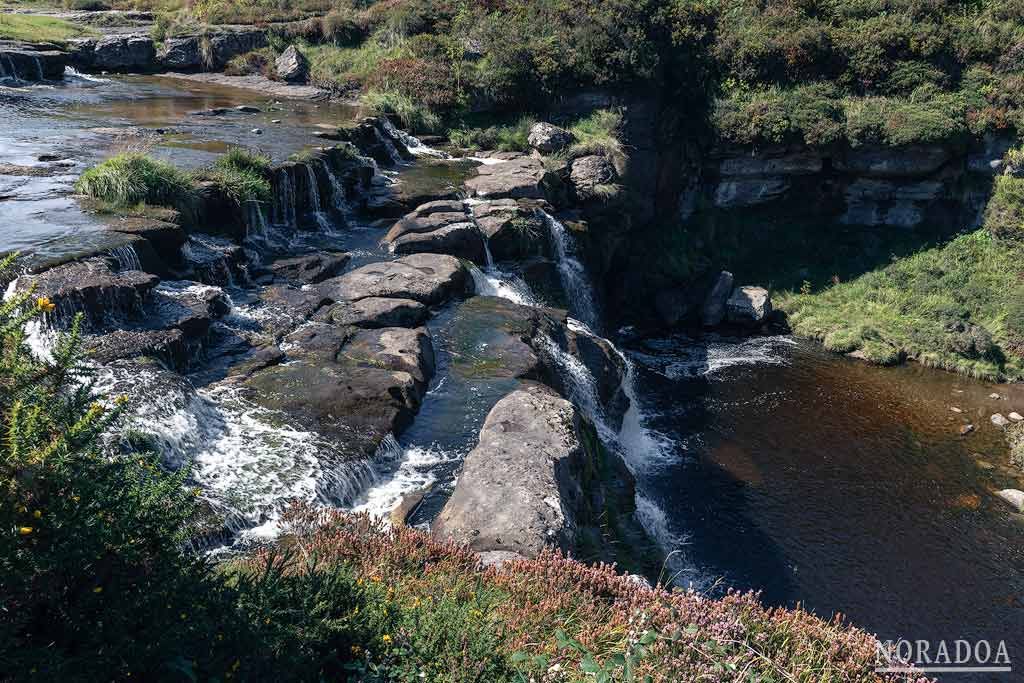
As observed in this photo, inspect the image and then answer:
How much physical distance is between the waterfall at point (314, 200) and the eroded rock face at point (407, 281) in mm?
3638

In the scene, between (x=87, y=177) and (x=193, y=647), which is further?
(x=87, y=177)

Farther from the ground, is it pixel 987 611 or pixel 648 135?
pixel 648 135

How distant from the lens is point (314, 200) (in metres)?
18.2

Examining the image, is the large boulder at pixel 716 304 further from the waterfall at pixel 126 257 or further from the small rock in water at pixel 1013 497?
the waterfall at pixel 126 257

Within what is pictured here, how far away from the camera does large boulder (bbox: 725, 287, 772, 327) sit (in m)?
24.1

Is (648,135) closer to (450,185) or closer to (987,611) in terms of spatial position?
(450,185)

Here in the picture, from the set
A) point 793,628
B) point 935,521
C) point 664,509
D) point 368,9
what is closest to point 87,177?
point 664,509

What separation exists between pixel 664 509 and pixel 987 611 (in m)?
5.42

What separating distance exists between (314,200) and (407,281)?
5.48 metres

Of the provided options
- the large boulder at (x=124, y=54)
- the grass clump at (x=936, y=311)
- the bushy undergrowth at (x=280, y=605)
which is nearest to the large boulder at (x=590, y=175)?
the grass clump at (x=936, y=311)

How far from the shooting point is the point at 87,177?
14305 mm

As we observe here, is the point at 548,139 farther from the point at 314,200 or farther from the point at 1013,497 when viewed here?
the point at 1013,497

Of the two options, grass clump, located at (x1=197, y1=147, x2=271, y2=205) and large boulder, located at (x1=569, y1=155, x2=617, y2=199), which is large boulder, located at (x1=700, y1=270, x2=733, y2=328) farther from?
grass clump, located at (x1=197, y1=147, x2=271, y2=205)

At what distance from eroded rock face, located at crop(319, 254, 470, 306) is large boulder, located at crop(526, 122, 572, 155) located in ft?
→ 31.2
